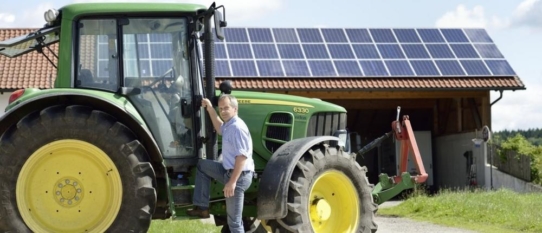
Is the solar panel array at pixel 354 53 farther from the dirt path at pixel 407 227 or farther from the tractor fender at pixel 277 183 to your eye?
the tractor fender at pixel 277 183

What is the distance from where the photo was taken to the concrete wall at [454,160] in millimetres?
28891

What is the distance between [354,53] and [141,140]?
19389 millimetres

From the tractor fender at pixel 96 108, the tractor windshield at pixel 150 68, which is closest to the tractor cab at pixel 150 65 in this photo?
the tractor windshield at pixel 150 68

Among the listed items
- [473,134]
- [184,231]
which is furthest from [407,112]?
[184,231]

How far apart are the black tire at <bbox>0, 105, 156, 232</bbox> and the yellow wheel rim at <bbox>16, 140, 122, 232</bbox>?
0.07m

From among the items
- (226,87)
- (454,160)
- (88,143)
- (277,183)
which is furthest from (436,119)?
(88,143)

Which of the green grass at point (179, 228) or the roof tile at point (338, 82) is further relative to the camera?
the roof tile at point (338, 82)

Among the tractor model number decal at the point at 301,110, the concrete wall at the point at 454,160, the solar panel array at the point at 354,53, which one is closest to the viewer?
the tractor model number decal at the point at 301,110

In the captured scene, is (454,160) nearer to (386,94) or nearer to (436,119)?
(436,119)

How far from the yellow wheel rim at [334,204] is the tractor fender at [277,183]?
501 mm

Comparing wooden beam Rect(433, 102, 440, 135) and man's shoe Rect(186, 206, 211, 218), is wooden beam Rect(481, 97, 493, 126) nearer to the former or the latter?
wooden beam Rect(433, 102, 440, 135)

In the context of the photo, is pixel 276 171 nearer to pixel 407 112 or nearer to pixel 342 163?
pixel 342 163

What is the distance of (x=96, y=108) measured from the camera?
834cm

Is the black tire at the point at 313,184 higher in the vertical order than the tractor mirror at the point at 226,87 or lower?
lower
